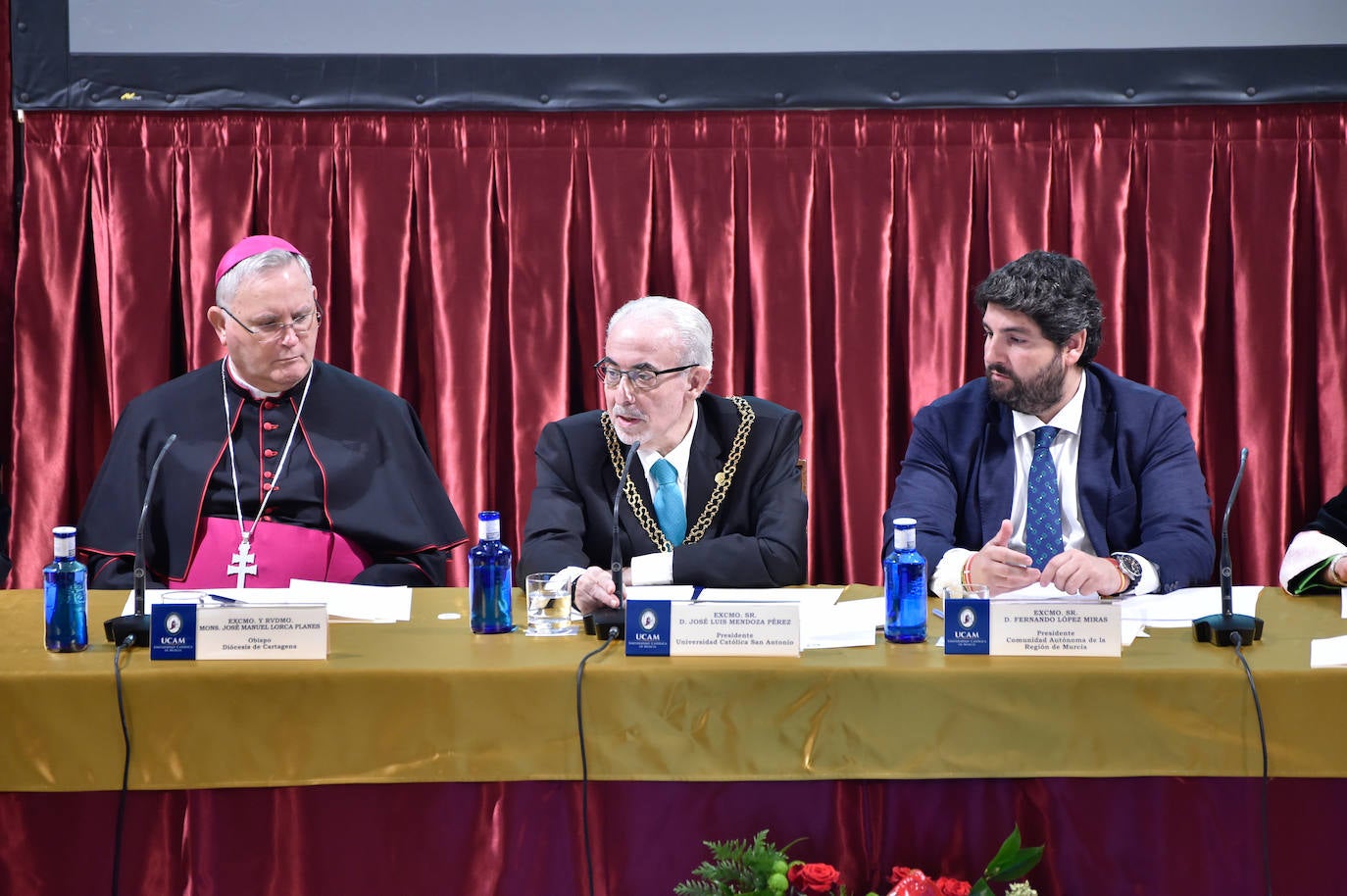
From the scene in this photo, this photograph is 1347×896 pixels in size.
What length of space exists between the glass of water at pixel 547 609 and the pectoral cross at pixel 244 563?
1034 mm

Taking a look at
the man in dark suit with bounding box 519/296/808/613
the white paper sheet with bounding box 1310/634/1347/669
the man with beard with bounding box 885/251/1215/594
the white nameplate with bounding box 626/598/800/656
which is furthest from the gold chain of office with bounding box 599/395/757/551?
the white paper sheet with bounding box 1310/634/1347/669

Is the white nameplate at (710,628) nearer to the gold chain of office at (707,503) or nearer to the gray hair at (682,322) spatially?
the gold chain of office at (707,503)

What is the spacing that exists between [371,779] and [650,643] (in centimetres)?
49

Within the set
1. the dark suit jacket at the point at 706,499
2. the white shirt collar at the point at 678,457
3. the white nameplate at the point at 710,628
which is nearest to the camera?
the white nameplate at the point at 710,628

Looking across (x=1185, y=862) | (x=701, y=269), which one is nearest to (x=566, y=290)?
(x=701, y=269)

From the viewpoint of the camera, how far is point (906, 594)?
222 centimetres

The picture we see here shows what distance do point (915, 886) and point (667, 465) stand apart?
1395 mm

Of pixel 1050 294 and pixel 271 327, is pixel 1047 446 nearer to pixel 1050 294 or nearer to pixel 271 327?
pixel 1050 294

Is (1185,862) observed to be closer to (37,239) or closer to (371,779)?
(371,779)

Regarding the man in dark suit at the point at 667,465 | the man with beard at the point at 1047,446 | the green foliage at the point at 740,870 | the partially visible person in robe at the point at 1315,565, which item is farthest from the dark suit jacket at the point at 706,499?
the partially visible person in robe at the point at 1315,565

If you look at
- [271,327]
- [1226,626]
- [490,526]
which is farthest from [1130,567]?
[271,327]

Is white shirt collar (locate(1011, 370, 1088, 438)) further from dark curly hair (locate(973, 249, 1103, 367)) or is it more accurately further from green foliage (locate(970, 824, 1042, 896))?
green foliage (locate(970, 824, 1042, 896))

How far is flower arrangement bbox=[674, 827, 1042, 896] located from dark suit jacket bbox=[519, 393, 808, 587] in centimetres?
94

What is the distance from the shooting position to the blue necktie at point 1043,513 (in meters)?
3.02
